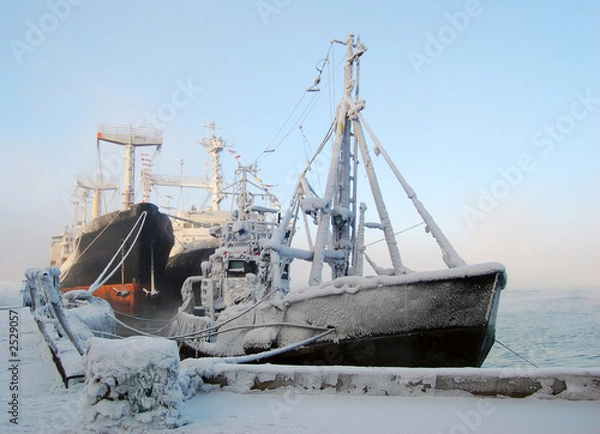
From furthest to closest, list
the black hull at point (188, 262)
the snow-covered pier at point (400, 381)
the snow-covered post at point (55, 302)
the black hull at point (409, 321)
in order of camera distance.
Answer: the black hull at point (188, 262)
the black hull at point (409, 321)
the snow-covered post at point (55, 302)
the snow-covered pier at point (400, 381)

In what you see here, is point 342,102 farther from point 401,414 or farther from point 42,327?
point 401,414

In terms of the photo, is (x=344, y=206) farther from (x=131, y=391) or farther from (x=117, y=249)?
(x=117, y=249)

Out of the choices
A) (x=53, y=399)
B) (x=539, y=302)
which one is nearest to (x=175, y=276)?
(x=53, y=399)

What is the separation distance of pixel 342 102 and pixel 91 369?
11.5 m

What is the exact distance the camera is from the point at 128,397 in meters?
3.28

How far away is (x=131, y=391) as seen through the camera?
10.8 ft

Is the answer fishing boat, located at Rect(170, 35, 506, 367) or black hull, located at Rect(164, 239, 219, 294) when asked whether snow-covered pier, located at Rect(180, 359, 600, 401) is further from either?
black hull, located at Rect(164, 239, 219, 294)

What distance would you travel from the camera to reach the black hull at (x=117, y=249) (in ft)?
82.2

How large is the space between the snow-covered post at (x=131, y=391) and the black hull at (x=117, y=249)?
900 inches

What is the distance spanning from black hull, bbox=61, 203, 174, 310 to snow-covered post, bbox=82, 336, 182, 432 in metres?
22.9

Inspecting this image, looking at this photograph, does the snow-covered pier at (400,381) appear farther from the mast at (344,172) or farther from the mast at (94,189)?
the mast at (94,189)

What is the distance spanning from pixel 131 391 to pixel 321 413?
1441mm

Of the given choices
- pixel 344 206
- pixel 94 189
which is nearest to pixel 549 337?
pixel 344 206

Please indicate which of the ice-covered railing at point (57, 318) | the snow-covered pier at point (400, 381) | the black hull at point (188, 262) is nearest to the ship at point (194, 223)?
the black hull at point (188, 262)
